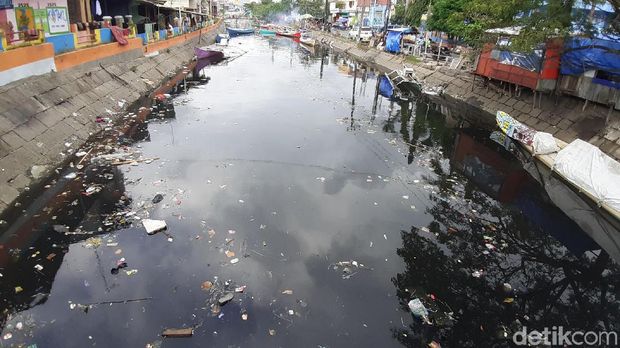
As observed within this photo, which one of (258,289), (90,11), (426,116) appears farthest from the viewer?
(90,11)

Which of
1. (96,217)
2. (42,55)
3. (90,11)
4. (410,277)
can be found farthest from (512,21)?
(90,11)

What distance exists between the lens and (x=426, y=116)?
18.0 m

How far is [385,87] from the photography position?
24000 millimetres

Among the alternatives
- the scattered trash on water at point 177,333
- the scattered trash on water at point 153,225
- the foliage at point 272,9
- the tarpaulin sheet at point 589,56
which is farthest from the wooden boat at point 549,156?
the foliage at point 272,9

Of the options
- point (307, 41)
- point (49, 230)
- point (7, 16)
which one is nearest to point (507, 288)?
point (49, 230)

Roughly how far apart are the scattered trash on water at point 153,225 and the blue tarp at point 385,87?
16.6m

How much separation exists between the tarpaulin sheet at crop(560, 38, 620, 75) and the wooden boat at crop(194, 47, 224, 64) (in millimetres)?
24783

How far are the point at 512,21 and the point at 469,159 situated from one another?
5104 mm

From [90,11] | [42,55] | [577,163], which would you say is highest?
[90,11]

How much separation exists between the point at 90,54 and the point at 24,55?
5.09 m

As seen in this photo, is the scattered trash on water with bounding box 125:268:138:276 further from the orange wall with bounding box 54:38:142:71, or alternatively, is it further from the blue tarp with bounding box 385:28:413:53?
the blue tarp with bounding box 385:28:413:53

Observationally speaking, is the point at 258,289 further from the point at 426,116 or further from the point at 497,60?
the point at 497,60

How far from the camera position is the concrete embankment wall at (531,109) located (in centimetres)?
1256

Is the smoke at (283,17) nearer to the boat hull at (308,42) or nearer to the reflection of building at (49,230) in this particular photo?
the boat hull at (308,42)
